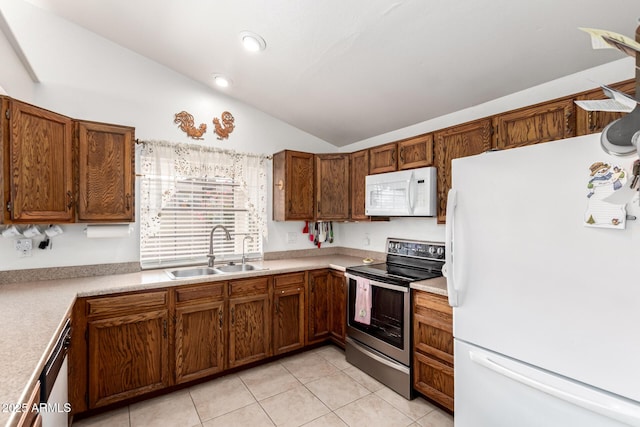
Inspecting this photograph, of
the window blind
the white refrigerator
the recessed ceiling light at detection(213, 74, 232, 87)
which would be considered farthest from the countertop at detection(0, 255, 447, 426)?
the recessed ceiling light at detection(213, 74, 232, 87)

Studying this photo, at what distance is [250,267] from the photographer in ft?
10.6

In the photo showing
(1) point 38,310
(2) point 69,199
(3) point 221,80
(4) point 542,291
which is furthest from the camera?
(3) point 221,80

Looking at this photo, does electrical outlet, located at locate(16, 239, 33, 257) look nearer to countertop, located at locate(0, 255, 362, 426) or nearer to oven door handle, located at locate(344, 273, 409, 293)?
countertop, located at locate(0, 255, 362, 426)

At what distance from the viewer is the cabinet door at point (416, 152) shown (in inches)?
104

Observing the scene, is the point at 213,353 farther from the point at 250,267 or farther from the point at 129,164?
the point at 129,164

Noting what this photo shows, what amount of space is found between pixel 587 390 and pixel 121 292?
2810mm

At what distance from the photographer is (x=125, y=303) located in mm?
2240

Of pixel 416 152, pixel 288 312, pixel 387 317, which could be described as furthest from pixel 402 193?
pixel 288 312

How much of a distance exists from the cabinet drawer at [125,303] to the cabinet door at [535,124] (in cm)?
286

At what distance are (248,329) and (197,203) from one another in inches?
55.1

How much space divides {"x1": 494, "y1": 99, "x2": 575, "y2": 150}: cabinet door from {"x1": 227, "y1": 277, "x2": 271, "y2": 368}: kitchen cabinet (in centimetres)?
234

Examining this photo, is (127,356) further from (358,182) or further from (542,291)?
(542,291)

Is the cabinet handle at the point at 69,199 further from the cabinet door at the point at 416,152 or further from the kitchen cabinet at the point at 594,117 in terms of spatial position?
the kitchen cabinet at the point at 594,117

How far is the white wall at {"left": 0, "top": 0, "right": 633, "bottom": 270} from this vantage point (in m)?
2.23
